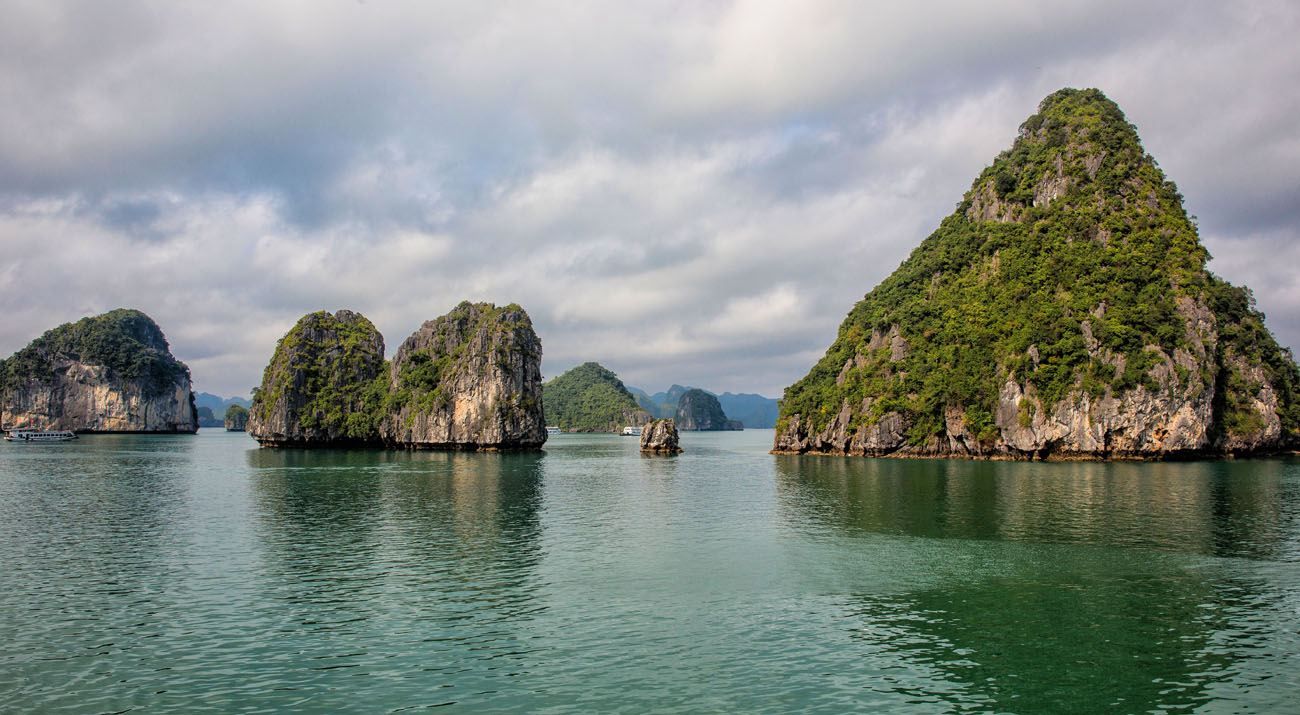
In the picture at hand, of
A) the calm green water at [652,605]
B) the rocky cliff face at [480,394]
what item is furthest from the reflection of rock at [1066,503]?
the rocky cliff face at [480,394]

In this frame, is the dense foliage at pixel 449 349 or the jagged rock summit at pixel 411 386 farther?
the dense foliage at pixel 449 349

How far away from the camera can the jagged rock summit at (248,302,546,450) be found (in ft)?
453

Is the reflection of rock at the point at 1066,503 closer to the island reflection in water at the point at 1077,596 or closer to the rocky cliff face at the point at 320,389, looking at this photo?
the island reflection in water at the point at 1077,596

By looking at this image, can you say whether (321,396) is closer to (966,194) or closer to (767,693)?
(966,194)

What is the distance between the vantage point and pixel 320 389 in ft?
520

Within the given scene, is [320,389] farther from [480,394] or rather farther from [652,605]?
[652,605]

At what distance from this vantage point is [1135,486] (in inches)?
2625

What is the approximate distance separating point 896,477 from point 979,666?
61072 millimetres

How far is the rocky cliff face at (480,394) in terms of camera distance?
5387 inches

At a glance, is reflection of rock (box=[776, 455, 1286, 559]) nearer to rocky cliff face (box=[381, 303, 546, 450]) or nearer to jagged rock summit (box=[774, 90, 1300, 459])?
jagged rock summit (box=[774, 90, 1300, 459])

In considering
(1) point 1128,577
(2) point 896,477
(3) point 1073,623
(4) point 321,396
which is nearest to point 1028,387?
(2) point 896,477

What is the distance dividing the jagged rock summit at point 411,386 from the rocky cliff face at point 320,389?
0.66ft

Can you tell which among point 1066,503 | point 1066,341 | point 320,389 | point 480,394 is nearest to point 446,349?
point 480,394

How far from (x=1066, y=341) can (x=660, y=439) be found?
6213 centimetres
